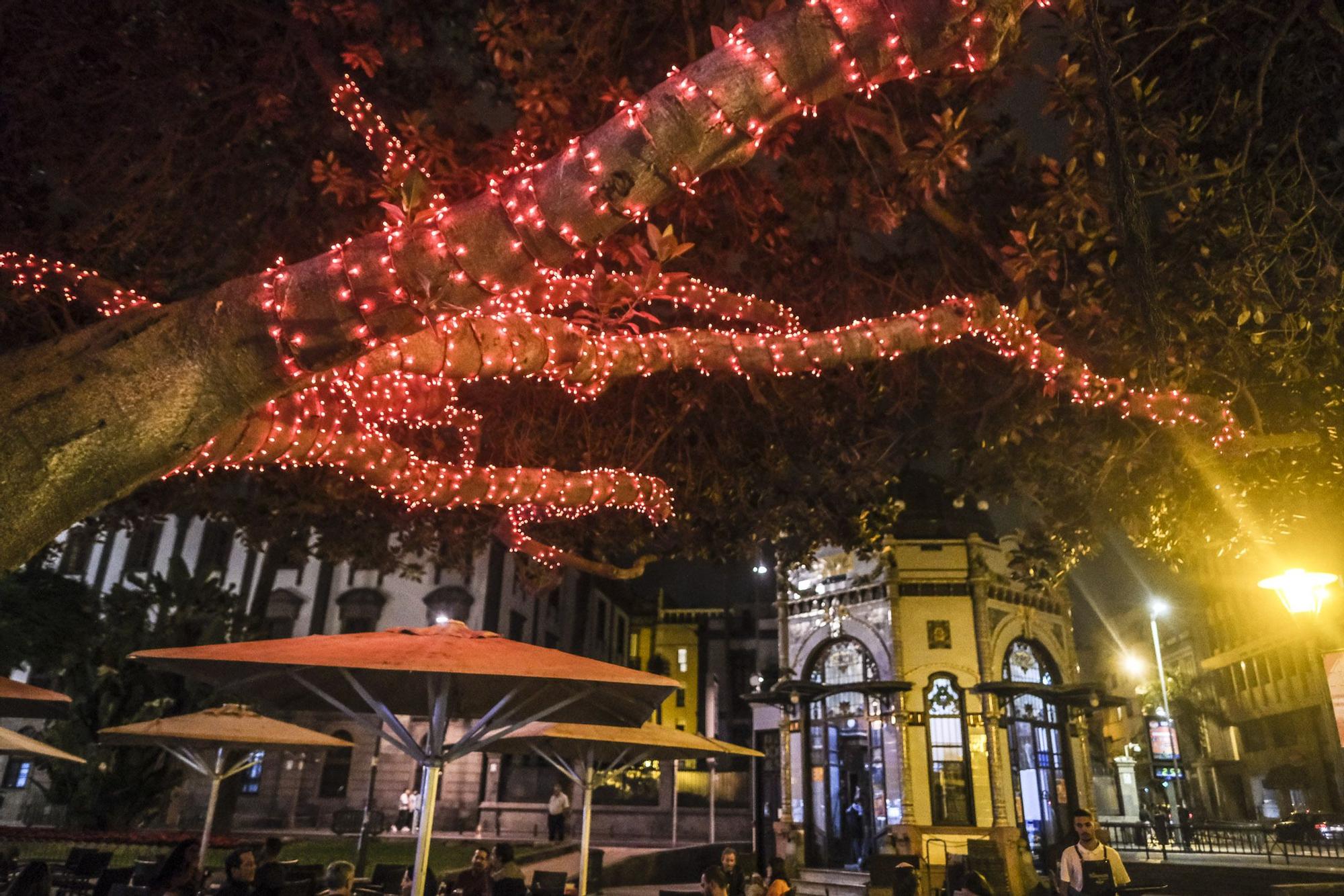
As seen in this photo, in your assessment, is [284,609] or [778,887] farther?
[284,609]

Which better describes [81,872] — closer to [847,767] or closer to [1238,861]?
[847,767]

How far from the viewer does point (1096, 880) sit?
788 centimetres

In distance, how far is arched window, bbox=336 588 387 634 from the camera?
3381 cm

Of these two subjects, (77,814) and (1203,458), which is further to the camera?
(77,814)

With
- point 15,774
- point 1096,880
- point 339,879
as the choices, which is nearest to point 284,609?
point 15,774

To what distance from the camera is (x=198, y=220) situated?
26.0ft

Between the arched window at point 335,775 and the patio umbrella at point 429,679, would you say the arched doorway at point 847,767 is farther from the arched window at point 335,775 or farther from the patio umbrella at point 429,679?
the arched window at point 335,775

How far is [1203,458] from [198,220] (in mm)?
10037

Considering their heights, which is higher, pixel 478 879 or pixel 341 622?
pixel 341 622

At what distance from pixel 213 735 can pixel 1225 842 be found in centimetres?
2388

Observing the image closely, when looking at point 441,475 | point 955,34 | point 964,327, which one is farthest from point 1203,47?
point 441,475

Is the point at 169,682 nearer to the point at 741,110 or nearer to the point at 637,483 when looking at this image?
the point at 637,483

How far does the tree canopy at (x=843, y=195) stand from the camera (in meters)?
6.26

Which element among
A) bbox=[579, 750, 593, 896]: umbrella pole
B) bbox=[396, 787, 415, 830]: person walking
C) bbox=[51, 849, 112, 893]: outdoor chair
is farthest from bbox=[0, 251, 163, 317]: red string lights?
bbox=[396, 787, 415, 830]: person walking
